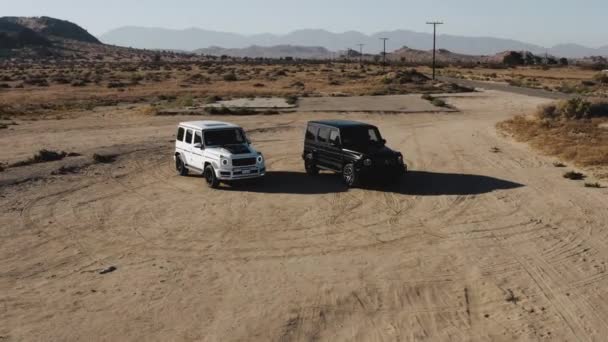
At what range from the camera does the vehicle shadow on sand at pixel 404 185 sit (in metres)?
20.2

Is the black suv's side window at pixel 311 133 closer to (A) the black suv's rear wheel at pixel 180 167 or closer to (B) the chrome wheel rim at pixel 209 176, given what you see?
(B) the chrome wheel rim at pixel 209 176

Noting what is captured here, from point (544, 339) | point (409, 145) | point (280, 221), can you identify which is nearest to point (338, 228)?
point (280, 221)

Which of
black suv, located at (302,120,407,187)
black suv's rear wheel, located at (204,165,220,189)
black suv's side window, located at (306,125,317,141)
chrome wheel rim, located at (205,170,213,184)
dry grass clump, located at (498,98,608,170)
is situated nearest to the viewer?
black suv, located at (302,120,407,187)

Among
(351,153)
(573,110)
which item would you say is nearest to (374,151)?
(351,153)

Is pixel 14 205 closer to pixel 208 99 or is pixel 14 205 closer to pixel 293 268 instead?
pixel 293 268

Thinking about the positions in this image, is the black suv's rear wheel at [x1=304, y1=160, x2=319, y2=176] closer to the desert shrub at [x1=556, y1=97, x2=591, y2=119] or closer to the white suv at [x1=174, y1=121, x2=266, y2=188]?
the white suv at [x1=174, y1=121, x2=266, y2=188]

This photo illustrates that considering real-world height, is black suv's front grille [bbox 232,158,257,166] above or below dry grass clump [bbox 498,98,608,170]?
above

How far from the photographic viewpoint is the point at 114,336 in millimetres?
10352

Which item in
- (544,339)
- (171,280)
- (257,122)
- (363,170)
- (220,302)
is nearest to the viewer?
(544,339)

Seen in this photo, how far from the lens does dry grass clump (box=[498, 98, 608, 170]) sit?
25562 millimetres

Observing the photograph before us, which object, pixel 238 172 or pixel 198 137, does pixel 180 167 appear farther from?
pixel 238 172

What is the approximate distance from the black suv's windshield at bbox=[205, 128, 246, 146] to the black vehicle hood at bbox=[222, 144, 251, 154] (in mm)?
317

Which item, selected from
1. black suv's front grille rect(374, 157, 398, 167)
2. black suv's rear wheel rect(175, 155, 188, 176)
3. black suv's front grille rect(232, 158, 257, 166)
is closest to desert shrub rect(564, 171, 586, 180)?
black suv's front grille rect(374, 157, 398, 167)

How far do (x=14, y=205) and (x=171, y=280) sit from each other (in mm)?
8170
